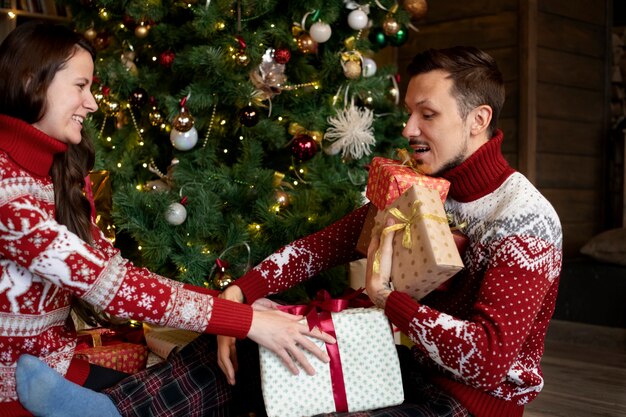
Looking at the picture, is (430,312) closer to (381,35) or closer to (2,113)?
(2,113)

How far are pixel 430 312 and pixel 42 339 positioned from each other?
0.74m

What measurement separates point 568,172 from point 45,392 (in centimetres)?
367

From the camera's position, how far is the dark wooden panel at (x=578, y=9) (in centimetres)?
418

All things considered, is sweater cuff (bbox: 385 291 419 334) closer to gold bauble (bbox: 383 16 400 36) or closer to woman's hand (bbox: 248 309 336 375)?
woman's hand (bbox: 248 309 336 375)

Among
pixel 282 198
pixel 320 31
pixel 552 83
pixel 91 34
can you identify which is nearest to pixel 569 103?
pixel 552 83

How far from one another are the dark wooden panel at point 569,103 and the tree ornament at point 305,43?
75.2 inches

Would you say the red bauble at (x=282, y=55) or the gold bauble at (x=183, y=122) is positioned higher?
the red bauble at (x=282, y=55)

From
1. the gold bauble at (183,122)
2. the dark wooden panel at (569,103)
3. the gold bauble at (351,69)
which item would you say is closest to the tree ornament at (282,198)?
the gold bauble at (183,122)

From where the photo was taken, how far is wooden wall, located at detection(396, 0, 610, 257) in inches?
162

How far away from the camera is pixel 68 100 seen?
146cm

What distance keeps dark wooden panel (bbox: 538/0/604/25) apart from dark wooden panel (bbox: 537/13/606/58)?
1.2 inches

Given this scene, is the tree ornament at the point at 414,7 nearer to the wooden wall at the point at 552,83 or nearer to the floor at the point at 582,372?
the wooden wall at the point at 552,83

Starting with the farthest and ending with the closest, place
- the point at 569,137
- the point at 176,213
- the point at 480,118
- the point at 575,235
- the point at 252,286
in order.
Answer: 1. the point at 575,235
2. the point at 569,137
3. the point at 176,213
4. the point at 252,286
5. the point at 480,118

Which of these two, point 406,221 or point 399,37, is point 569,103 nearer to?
point 399,37
